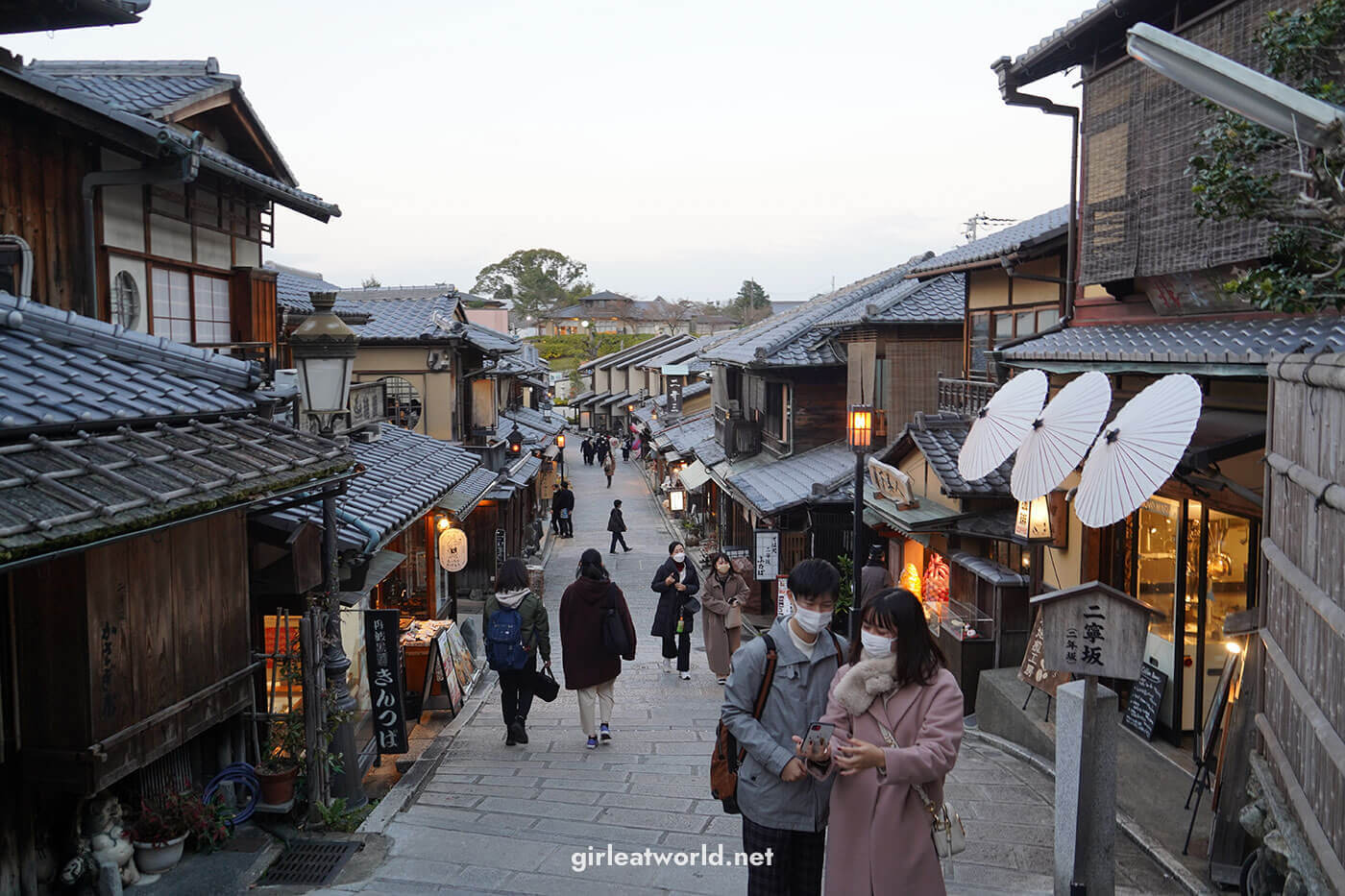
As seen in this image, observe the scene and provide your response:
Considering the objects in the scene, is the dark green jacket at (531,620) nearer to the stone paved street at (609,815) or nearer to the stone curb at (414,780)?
the stone paved street at (609,815)

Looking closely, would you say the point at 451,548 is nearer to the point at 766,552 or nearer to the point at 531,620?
the point at 766,552

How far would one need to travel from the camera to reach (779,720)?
497 centimetres

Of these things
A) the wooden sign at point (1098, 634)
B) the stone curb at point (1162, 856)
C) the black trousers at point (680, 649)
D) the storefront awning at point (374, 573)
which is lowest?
the black trousers at point (680, 649)

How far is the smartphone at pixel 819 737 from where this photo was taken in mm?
4516

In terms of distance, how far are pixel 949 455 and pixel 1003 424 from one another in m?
5.40

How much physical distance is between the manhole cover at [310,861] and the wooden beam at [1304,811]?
5874 mm

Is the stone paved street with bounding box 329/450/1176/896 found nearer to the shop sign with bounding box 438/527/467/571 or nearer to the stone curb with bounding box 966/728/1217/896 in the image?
the stone curb with bounding box 966/728/1217/896

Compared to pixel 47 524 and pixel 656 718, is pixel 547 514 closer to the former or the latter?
pixel 656 718

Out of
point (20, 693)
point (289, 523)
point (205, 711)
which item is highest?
point (289, 523)

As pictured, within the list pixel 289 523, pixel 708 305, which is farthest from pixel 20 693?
pixel 708 305

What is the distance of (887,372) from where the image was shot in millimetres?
21812

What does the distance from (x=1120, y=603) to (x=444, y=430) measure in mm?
18740

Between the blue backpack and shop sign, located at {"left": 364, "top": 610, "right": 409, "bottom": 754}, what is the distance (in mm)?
961

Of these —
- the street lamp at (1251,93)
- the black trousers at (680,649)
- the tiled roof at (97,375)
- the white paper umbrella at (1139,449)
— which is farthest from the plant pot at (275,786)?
the black trousers at (680,649)
